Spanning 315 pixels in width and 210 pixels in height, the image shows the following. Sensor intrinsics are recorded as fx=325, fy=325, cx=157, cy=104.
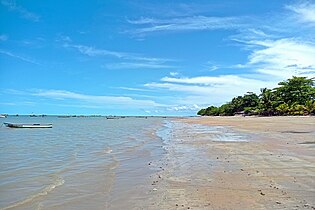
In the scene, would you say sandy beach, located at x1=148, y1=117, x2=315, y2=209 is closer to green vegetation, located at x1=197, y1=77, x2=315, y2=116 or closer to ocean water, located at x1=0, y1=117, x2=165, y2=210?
ocean water, located at x1=0, y1=117, x2=165, y2=210

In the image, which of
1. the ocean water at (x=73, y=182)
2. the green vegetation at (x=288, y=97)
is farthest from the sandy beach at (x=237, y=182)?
the green vegetation at (x=288, y=97)

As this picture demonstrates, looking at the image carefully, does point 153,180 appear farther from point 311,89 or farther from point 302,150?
point 311,89

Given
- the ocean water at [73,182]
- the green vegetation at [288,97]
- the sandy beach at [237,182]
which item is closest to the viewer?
the sandy beach at [237,182]

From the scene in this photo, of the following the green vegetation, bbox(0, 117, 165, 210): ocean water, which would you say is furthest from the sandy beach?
the green vegetation

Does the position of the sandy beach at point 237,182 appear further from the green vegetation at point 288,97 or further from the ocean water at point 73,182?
the green vegetation at point 288,97

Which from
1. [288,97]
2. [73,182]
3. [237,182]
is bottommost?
[73,182]

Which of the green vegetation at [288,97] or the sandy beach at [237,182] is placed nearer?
the sandy beach at [237,182]

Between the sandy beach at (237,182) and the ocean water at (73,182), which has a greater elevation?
the sandy beach at (237,182)

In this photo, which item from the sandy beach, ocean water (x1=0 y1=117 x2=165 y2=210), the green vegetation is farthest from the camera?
the green vegetation

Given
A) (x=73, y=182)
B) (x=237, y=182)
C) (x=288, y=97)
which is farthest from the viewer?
(x=288, y=97)

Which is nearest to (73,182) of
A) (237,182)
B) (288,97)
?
(237,182)

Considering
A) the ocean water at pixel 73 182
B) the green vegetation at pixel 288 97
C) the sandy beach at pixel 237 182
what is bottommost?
the ocean water at pixel 73 182

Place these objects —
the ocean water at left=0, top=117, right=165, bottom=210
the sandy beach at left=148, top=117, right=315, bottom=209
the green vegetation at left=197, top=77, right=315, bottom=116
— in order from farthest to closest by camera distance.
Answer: the green vegetation at left=197, top=77, right=315, bottom=116
the ocean water at left=0, top=117, right=165, bottom=210
the sandy beach at left=148, top=117, right=315, bottom=209

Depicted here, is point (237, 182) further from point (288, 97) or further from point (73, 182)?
point (288, 97)
